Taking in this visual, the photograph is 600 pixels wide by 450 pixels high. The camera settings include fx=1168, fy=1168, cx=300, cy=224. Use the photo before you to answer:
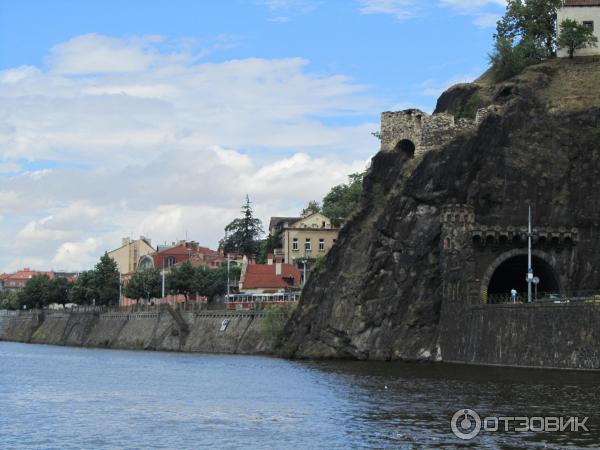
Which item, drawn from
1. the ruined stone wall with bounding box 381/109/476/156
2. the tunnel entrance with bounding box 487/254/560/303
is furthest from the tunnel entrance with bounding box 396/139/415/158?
the tunnel entrance with bounding box 487/254/560/303

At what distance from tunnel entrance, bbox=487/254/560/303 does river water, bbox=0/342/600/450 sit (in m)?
15.2

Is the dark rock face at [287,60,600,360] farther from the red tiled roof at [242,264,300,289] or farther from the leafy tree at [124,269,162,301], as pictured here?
the leafy tree at [124,269,162,301]

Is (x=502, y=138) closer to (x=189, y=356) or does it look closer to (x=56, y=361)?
(x=189, y=356)

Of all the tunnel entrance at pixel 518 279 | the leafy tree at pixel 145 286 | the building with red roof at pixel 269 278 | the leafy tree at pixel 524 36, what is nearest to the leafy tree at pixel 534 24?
the leafy tree at pixel 524 36

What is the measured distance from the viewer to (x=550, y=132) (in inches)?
4313

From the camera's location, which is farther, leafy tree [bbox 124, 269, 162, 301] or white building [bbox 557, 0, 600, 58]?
leafy tree [bbox 124, 269, 162, 301]

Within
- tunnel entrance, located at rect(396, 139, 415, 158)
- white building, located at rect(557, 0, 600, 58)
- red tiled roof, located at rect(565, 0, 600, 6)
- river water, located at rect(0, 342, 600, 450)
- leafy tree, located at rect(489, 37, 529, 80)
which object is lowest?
river water, located at rect(0, 342, 600, 450)

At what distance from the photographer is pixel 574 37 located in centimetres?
12250

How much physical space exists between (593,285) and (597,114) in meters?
16.2

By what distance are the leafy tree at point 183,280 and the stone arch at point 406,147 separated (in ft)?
206

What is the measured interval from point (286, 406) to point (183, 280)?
4403 inches

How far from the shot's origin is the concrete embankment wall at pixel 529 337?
80000mm

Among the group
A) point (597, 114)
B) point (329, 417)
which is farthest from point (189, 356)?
point (329, 417)

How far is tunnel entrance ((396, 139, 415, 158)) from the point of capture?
123 meters
